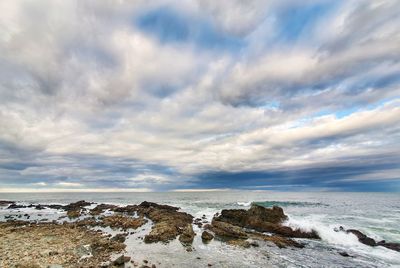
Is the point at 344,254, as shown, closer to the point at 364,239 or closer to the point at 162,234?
the point at 364,239

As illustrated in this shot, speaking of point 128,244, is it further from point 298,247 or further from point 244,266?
point 298,247

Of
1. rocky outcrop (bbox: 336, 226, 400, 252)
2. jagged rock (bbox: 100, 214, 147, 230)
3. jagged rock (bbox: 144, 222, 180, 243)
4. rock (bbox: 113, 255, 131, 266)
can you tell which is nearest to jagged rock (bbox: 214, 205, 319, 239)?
rocky outcrop (bbox: 336, 226, 400, 252)

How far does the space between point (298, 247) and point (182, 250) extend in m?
13.3

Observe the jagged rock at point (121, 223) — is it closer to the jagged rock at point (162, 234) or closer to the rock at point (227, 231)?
the jagged rock at point (162, 234)

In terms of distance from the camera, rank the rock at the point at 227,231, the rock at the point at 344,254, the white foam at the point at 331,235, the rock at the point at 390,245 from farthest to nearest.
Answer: the rock at the point at 227,231 < the white foam at the point at 331,235 < the rock at the point at 390,245 < the rock at the point at 344,254

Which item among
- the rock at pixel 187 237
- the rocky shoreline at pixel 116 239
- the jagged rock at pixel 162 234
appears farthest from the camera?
the jagged rock at pixel 162 234

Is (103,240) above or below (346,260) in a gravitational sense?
above

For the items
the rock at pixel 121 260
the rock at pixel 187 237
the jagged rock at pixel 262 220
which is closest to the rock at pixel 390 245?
the jagged rock at pixel 262 220

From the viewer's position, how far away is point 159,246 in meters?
25.3

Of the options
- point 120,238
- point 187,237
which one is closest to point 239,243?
point 187,237

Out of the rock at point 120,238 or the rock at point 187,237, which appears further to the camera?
the rock at point 120,238

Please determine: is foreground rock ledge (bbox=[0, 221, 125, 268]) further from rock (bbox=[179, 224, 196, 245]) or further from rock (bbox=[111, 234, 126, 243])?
rock (bbox=[179, 224, 196, 245])

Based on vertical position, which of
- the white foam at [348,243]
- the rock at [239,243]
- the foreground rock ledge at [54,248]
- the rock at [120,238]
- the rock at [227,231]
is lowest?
the white foam at [348,243]

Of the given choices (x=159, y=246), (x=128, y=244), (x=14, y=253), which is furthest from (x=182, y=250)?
(x=14, y=253)
